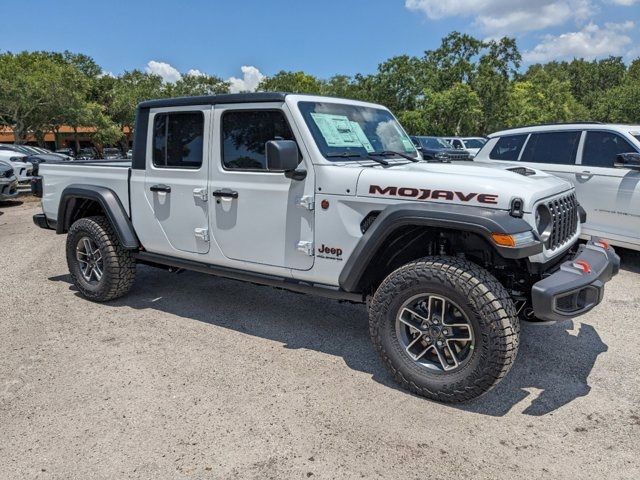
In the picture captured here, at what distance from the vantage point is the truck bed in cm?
480

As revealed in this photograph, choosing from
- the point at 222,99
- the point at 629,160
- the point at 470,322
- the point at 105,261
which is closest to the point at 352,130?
the point at 222,99

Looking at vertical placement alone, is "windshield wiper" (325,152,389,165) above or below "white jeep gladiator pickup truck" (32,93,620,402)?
above

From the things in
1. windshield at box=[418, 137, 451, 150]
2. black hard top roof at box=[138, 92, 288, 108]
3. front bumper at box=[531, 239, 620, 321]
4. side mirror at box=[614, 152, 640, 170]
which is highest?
windshield at box=[418, 137, 451, 150]

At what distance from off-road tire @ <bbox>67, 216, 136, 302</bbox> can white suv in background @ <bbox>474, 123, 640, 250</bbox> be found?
5237 mm

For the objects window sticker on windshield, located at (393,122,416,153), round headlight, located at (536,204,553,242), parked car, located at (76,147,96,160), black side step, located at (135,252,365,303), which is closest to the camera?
round headlight, located at (536,204,553,242)

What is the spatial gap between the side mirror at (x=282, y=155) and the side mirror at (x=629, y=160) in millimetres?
4414

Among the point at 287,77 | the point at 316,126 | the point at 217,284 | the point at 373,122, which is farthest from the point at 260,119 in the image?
the point at 287,77

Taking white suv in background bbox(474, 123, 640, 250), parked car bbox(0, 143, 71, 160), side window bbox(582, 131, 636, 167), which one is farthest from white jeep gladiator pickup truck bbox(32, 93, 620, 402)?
parked car bbox(0, 143, 71, 160)

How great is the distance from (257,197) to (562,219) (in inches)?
87.3

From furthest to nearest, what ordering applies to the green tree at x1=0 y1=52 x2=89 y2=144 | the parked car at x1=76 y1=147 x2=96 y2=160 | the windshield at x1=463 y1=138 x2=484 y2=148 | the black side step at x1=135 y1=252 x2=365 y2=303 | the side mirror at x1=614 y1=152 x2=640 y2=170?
the parked car at x1=76 y1=147 x2=96 y2=160 < the green tree at x1=0 y1=52 x2=89 y2=144 < the windshield at x1=463 y1=138 x2=484 y2=148 < the side mirror at x1=614 y1=152 x2=640 y2=170 < the black side step at x1=135 y1=252 x2=365 y2=303

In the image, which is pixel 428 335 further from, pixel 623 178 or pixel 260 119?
pixel 623 178

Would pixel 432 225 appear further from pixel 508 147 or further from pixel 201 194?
pixel 508 147

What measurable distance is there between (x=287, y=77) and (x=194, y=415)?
47820 mm

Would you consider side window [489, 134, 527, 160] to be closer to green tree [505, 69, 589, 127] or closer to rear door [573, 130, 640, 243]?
rear door [573, 130, 640, 243]
